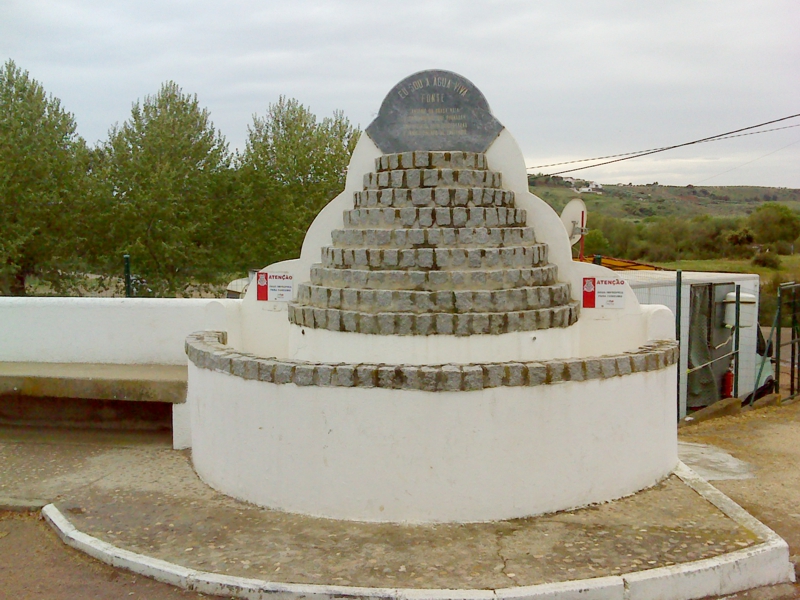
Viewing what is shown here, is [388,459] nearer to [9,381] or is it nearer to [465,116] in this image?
[465,116]

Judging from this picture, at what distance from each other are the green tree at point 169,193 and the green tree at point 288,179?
872 millimetres

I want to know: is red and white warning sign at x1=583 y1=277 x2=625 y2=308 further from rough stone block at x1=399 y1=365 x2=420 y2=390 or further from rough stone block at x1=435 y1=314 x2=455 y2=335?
rough stone block at x1=399 y1=365 x2=420 y2=390

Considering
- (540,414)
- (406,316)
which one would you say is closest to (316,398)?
(406,316)

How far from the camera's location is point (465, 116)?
8.14m

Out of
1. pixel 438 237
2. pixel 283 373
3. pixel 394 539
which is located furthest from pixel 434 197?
pixel 394 539

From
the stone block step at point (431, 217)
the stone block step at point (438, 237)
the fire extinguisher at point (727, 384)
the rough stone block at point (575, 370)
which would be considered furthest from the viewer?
the fire extinguisher at point (727, 384)

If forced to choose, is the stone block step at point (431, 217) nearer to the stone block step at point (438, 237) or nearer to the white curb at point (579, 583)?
the stone block step at point (438, 237)

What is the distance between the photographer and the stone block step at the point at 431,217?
24.0ft

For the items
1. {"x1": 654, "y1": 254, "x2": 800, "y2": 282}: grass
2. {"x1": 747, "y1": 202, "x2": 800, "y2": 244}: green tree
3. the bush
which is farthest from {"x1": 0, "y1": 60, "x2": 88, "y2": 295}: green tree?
{"x1": 747, "y1": 202, "x2": 800, "y2": 244}: green tree

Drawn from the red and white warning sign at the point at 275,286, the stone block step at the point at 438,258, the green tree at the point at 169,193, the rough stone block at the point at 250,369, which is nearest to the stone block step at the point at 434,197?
the stone block step at the point at 438,258

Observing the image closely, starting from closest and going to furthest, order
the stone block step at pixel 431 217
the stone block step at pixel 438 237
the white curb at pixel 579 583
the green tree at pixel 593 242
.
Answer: the white curb at pixel 579 583, the stone block step at pixel 438 237, the stone block step at pixel 431 217, the green tree at pixel 593 242

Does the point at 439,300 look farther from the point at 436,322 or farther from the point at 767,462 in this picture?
the point at 767,462

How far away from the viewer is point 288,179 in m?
26.1

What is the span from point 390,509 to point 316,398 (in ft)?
3.68
